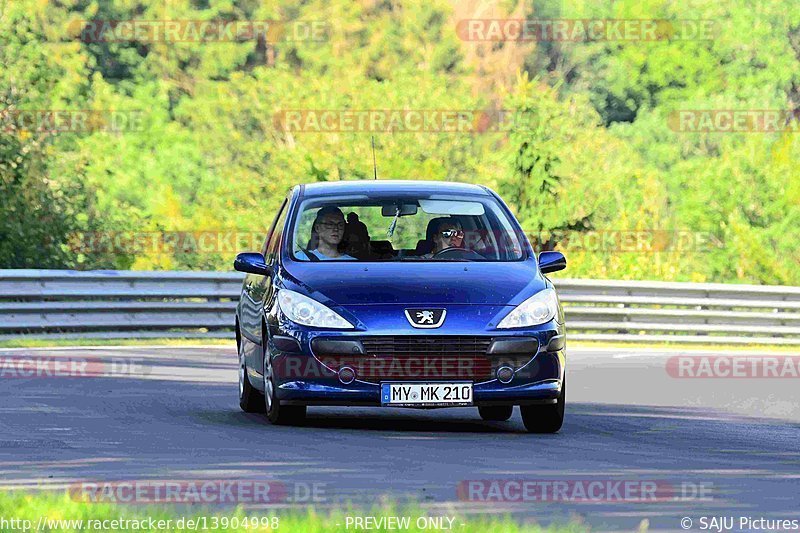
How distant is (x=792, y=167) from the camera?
7300cm

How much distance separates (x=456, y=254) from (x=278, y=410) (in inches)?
63.9

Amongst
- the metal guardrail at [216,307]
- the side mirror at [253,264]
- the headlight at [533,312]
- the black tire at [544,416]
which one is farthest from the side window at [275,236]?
the metal guardrail at [216,307]

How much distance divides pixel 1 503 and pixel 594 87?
94.2m

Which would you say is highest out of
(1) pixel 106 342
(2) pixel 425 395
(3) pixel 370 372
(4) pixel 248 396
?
(3) pixel 370 372

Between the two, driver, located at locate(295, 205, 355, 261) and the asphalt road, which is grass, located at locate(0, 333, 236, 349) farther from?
driver, located at locate(295, 205, 355, 261)

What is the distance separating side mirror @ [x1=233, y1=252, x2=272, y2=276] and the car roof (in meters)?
0.72

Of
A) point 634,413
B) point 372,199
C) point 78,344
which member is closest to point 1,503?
point 372,199

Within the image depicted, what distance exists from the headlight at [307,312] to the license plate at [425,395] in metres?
0.50

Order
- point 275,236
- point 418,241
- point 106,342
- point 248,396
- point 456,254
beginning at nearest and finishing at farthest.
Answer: point 456,254 → point 418,241 → point 275,236 → point 248,396 → point 106,342

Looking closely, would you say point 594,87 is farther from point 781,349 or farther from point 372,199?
point 372,199

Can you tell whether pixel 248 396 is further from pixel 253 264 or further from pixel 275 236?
pixel 253 264

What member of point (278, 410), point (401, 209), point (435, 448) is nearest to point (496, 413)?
point (401, 209)

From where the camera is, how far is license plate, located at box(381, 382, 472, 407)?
41.7ft

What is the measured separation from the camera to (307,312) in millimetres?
12945
